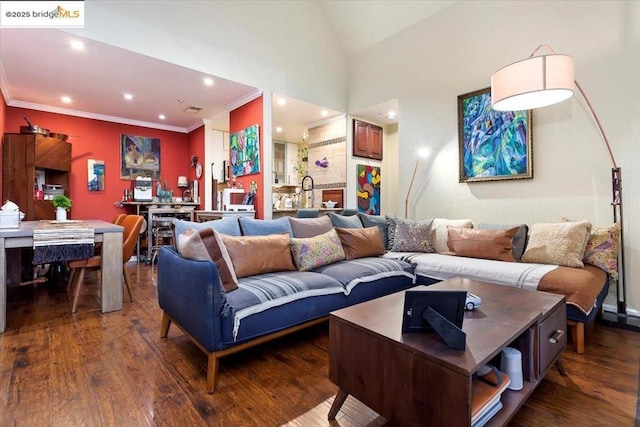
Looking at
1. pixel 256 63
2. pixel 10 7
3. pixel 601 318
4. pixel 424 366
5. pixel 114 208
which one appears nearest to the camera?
pixel 424 366

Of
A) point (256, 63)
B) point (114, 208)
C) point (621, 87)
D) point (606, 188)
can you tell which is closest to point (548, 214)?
point (606, 188)

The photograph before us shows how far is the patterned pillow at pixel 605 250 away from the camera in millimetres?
2494

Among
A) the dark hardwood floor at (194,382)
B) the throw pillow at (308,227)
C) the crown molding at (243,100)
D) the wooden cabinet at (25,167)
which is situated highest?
the crown molding at (243,100)

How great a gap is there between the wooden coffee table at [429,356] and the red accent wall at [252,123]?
3.06 metres

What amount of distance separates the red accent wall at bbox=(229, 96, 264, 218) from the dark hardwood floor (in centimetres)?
230

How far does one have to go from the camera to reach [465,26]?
3750 mm

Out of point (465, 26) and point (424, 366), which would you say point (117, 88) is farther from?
point (424, 366)

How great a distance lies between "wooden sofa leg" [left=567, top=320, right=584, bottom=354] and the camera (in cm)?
208

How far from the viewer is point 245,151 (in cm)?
464

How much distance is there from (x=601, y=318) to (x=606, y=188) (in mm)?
1204

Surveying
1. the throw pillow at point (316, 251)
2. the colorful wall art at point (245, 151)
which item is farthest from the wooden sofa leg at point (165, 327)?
the colorful wall art at point (245, 151)

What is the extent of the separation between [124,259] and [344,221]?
235 centimetres

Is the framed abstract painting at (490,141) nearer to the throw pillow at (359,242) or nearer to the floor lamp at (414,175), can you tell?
the floor lamp at (414,175)

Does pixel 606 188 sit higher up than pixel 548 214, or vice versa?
pixel 606 188
